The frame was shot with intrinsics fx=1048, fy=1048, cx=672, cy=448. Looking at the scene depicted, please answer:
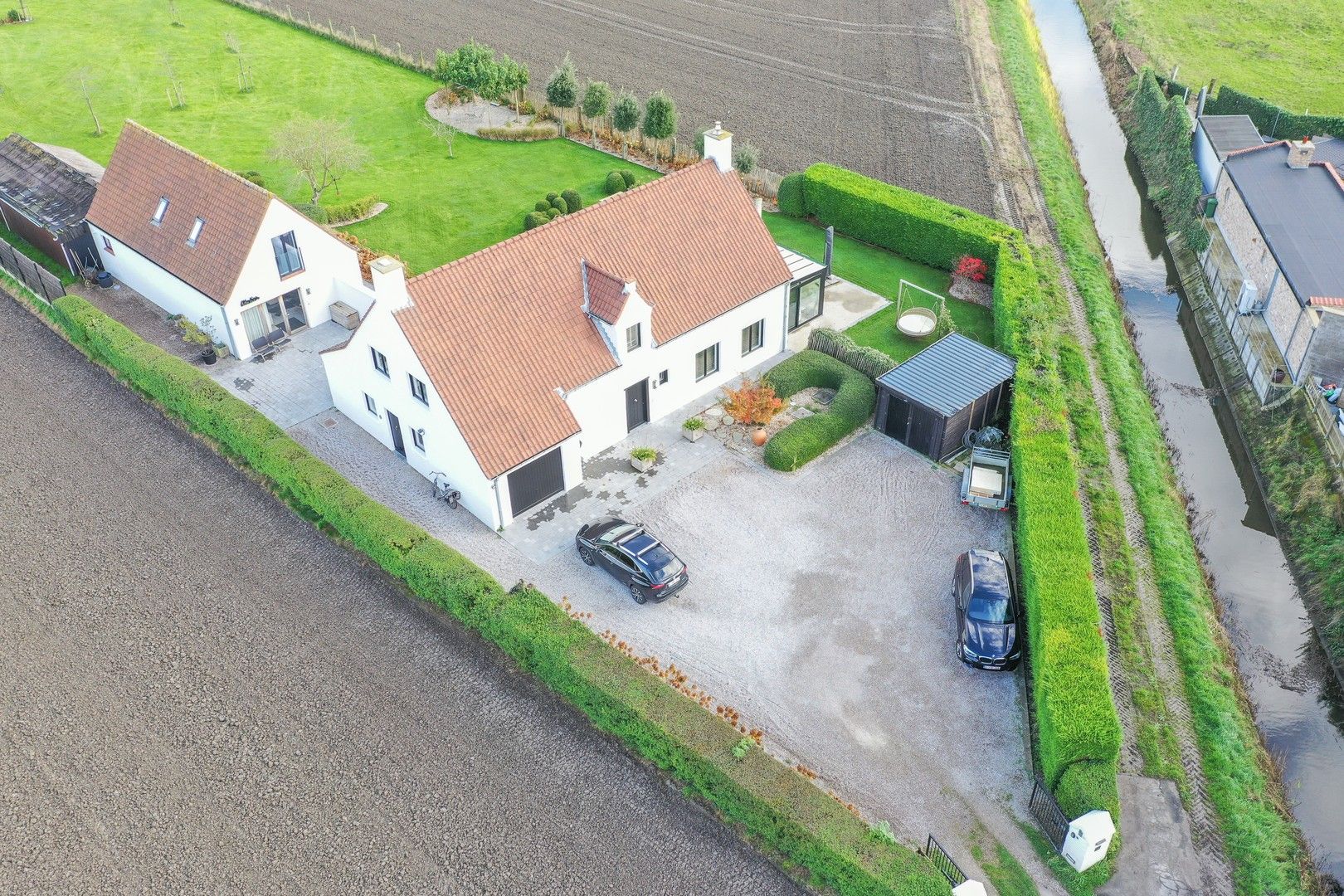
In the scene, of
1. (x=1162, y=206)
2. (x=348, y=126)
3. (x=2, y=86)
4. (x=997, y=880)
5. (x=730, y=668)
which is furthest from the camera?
(x=2, y=86)

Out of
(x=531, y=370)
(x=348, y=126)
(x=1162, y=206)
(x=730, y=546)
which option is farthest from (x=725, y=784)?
(x=348, y=126)

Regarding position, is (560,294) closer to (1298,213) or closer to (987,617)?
(987,617)

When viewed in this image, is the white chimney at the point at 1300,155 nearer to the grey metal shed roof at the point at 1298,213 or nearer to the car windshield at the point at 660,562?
the grey metal shed roof at the point at 1298,213

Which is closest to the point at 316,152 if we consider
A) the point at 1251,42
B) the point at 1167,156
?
the point at 1167,156

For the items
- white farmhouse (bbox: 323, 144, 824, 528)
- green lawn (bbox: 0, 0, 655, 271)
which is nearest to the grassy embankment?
white farmhouse (bbox: 323, 144, 824, 528)

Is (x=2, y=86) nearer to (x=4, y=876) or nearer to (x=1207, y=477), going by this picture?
(x=4, y=876)

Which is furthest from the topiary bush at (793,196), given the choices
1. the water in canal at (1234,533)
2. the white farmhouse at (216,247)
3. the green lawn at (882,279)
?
the white farmhouse at (216,247)

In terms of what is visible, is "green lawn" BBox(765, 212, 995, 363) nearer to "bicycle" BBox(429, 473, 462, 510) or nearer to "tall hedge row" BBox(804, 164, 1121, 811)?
"tall hedge row" BBox(804, 164, 1121, 811)
